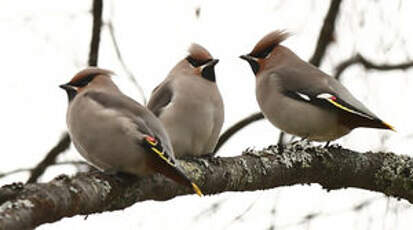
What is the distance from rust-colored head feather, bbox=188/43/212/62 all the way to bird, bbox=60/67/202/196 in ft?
4.46

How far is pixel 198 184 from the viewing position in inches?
173

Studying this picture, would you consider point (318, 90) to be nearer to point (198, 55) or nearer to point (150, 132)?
point (198, 55)

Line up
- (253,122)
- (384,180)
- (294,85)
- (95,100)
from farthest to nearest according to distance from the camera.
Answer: (253,122) → (294,85) → (384,180) → (95,100)

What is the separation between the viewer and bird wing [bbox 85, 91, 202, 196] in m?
3.96

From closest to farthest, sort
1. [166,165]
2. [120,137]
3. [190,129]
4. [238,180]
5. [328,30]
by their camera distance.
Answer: [166,165] < [120,137] < [238,180] < [190,129] < [328,30]

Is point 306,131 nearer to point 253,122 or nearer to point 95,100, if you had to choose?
point 253,122

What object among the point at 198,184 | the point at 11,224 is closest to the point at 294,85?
the point at 198,184

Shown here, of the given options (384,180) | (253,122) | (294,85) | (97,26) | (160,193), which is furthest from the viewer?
(253,122)

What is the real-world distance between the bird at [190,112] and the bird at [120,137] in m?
0.78

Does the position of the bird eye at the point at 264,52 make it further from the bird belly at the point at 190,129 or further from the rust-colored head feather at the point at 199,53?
the bird belly at the point at 190,129

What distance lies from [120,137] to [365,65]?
6.92ft

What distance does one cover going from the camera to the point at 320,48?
5727 mm

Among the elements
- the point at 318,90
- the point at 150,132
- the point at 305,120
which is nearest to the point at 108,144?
the point at 150,132

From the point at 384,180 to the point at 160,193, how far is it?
1.39m
